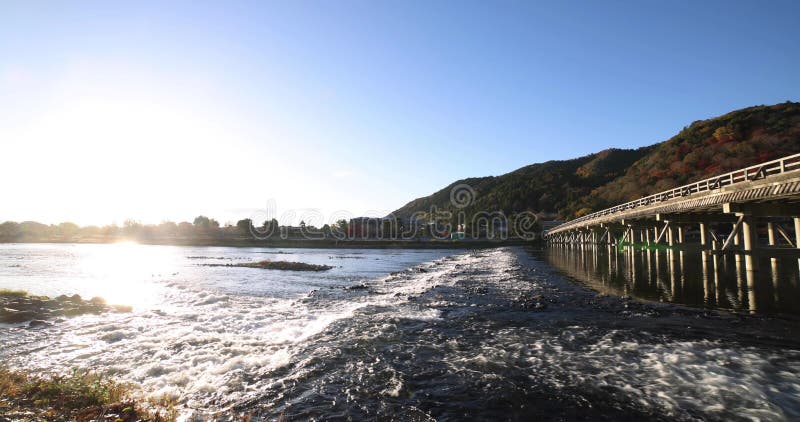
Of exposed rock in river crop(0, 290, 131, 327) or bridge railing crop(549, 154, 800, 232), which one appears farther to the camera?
bridge railing crop(549, 154, 800, 232)

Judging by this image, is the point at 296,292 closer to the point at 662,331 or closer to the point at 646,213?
the point at 662,331

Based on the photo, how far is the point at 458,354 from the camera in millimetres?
9578

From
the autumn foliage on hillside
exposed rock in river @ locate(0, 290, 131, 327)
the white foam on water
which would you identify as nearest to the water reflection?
the white foam on water

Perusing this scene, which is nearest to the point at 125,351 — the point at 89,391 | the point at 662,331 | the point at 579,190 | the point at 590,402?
the point at 89,391

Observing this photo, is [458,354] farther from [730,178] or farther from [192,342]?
[730,178]

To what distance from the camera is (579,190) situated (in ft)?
568

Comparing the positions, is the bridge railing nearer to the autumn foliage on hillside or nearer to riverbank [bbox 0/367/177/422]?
riverbank [bbox 0/367/177/422]

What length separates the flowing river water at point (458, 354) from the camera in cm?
662

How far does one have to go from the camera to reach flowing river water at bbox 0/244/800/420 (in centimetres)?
662

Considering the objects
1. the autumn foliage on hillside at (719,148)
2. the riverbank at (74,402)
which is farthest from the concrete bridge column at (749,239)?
the autumn foliage on hillside at (719,148)

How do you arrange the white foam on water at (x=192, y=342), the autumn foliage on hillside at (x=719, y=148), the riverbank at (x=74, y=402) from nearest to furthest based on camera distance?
the riverbank at (x=74, y=402) → the white foam on water at (x=192, y=342) → the autumn foliage on hillside at (x=719, y=148)

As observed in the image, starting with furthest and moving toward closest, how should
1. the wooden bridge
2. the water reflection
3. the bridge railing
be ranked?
the bridge railing, the wooden bridge, the water reflection

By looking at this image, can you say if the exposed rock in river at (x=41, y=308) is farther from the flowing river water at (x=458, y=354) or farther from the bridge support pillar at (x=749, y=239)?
the bridge support pillar at (x=749, y=239)

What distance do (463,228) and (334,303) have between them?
149910mm
